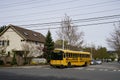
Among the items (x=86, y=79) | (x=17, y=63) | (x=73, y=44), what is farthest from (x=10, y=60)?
(x=86, y=79)

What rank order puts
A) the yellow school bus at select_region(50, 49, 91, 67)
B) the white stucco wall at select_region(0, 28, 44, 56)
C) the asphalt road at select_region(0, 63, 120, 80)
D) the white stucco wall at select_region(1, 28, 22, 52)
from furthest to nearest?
the white stucco wall at select_region(1, 28, 22, 52) < the white stucco wall at select_region(0, 28, 44, 56) < the yellow school bus at select_region(50, 49, 91, 67) < the asphalt road at select_region(0, 63, 120, 80)

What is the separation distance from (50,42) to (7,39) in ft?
34.0

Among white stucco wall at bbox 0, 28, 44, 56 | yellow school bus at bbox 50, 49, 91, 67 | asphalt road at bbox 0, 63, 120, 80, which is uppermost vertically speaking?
white stucco wall at bbox 0, 28, 44, 56

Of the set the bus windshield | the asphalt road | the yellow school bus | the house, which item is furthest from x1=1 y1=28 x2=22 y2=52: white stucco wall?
the asphalt road

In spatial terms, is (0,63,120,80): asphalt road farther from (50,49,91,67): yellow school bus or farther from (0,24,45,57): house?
(0,24,45,57): house

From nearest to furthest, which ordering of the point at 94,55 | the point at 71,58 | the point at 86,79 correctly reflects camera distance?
the point at 86,79
the point at 71,58
the point at 94,55

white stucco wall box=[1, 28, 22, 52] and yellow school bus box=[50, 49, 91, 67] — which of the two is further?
white stucco wall box=[1, 28, 22, 52]

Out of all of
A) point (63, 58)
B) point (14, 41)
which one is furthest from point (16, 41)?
point (63, 58)

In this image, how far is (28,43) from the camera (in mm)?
54781

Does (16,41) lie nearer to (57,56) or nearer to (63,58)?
(57,56)

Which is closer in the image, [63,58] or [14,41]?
[63,58]

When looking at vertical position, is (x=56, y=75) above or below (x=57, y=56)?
below

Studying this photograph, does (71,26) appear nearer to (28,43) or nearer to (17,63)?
(28,43)

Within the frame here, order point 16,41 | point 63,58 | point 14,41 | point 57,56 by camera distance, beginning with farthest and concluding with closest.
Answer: point 14,41, point 16,41, point 57,56, point 63,58
